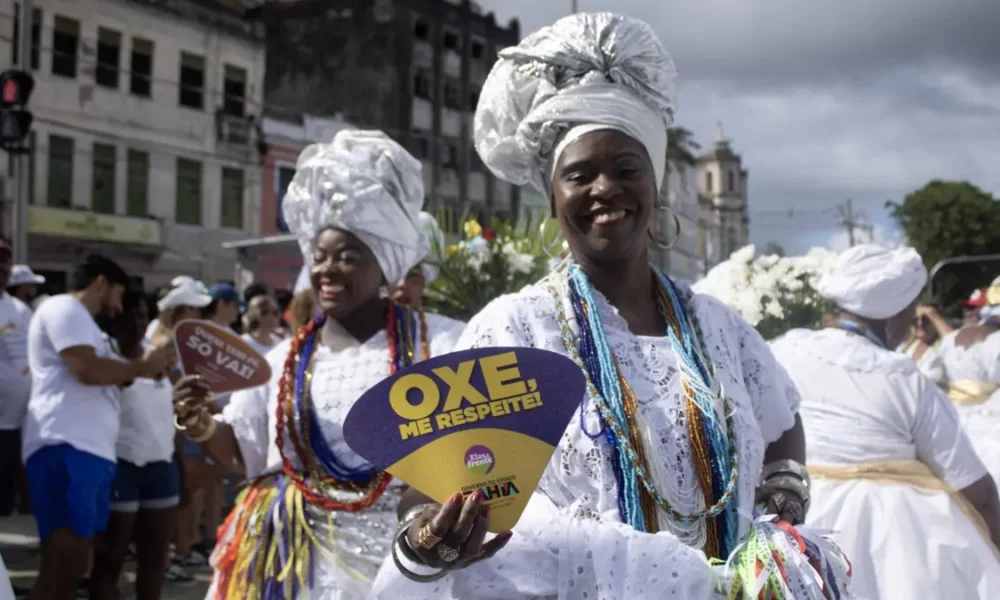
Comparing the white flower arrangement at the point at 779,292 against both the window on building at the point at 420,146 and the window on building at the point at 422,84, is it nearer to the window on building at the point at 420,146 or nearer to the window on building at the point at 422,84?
the window on building at the point at 420,146

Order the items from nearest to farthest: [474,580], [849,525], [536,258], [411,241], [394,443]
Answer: [394,443] → [474,580] → [411,241] → [849,525] → [536,258]

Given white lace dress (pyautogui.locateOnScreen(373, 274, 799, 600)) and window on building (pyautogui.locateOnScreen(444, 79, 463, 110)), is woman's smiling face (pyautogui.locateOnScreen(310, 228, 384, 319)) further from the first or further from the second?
window on building (pyautogui.locateOnScreen(444, 79, 463, 110))

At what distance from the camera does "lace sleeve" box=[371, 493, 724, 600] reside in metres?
1.65

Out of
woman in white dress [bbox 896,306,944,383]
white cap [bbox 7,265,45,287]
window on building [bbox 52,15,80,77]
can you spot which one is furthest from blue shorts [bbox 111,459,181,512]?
window on building [bbox 52,15,80,77]

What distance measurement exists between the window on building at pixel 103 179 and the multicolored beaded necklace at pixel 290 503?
2084 centimetres

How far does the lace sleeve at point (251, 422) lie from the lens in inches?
127

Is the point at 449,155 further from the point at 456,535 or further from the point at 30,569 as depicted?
the point at 456,535

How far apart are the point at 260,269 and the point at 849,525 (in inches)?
868

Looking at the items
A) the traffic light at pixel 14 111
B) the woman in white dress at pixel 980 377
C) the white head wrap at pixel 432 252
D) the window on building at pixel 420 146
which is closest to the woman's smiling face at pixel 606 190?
the white head wrap at pixel 432 252

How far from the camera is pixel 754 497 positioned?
194 centimetres

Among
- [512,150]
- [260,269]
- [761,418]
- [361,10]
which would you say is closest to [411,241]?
[512,150]

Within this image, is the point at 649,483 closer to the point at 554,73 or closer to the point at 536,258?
the point at 554,73

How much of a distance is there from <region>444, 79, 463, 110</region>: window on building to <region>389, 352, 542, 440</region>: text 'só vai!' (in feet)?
113

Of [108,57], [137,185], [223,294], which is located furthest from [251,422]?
[108,57]
